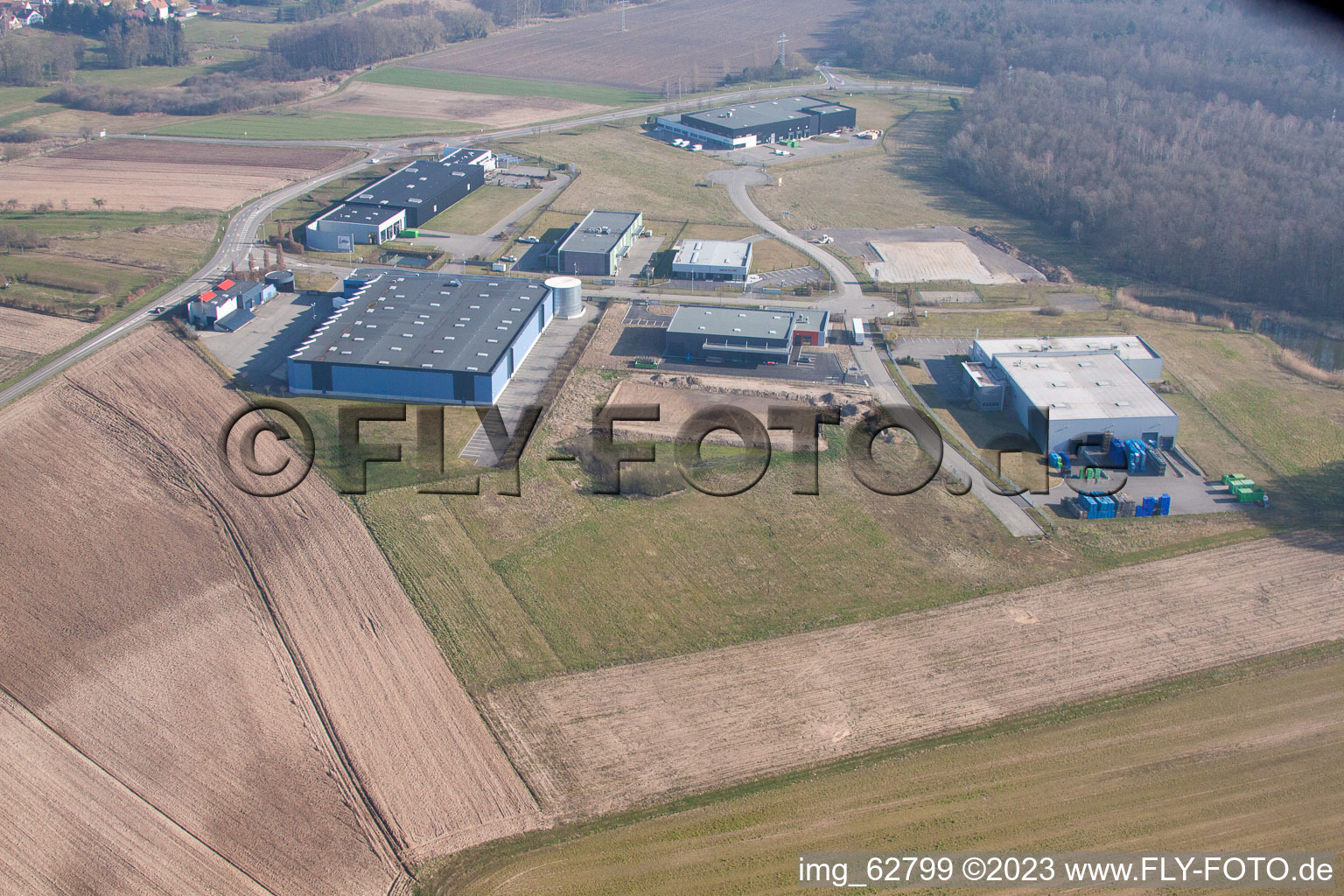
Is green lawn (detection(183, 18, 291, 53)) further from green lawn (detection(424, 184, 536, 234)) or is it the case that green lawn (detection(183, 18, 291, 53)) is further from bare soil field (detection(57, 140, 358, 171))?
green lawn (detection(424, 184, 536, 234))

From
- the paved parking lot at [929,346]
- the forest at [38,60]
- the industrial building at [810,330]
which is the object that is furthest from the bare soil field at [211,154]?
the paved parking lot at [929,346]

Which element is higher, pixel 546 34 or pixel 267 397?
pixel 546 34

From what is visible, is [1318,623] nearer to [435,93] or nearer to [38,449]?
[38,449]

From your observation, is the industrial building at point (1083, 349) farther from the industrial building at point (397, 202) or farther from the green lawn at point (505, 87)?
the green lawn at point (505, 87)

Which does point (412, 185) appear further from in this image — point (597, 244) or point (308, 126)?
point (308, 126)

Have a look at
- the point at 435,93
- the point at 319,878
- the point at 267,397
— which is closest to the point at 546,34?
the point at 435,93
